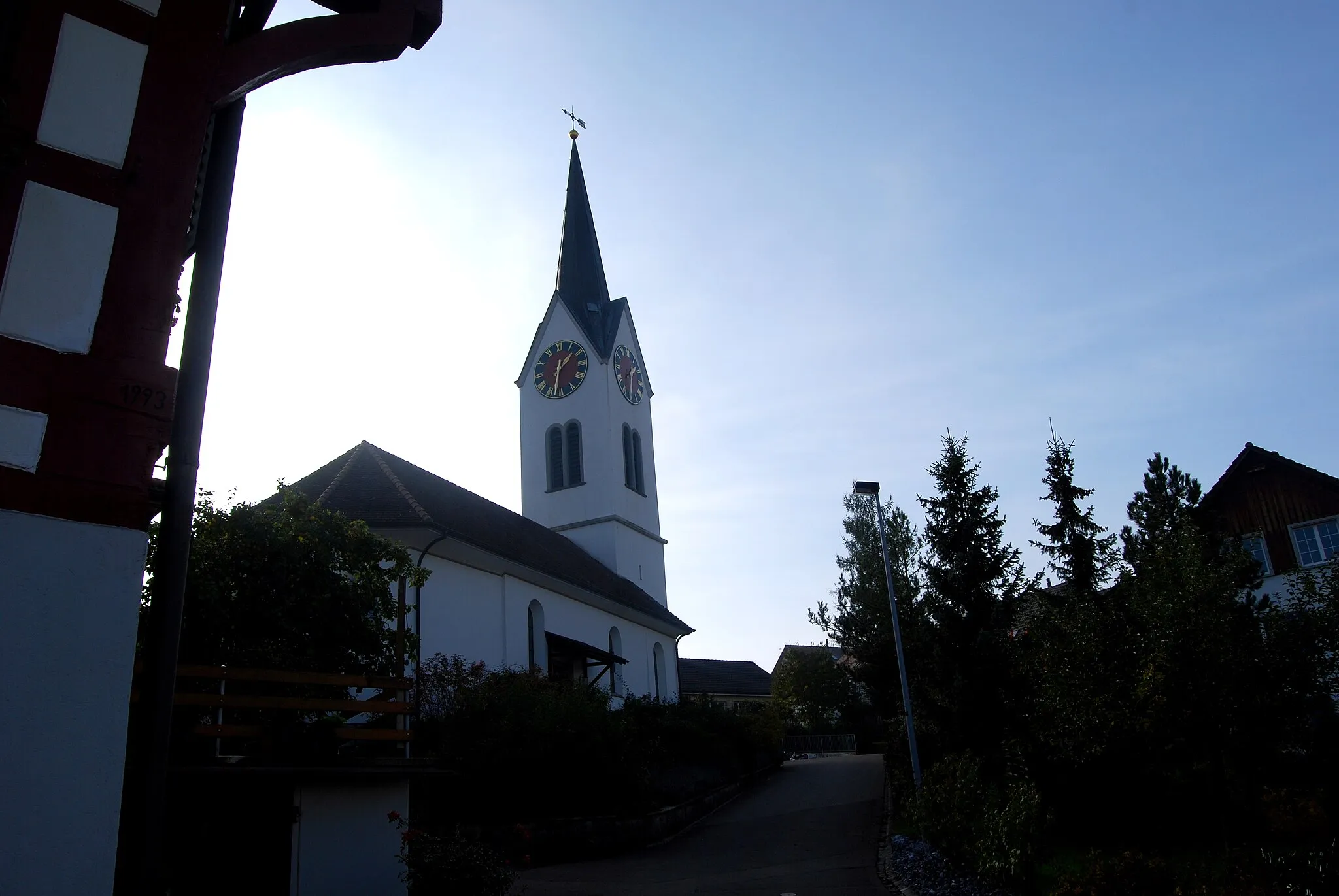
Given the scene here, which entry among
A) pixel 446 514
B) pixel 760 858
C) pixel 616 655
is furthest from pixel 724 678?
pixel 760 858

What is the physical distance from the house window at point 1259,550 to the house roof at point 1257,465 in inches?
53.9

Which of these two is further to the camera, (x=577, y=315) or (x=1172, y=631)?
(x=577, y=315)

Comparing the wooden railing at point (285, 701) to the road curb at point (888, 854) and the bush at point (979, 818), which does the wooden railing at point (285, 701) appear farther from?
the bush at point (979, 818)

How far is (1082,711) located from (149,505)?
12690 mm

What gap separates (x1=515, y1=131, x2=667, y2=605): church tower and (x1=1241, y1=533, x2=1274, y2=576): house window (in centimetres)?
2067

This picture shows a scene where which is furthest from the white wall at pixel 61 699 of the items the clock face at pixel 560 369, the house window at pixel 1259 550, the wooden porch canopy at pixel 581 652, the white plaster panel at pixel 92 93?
the clock face at pixel 560 369

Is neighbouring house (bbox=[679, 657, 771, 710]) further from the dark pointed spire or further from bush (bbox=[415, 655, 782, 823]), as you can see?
bush (bbox=[415, 655, 782, 823])

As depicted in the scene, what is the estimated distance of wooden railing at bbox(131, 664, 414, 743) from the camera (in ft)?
29.5

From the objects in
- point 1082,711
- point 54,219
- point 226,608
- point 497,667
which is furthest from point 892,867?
point 54,219

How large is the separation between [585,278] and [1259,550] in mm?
26975

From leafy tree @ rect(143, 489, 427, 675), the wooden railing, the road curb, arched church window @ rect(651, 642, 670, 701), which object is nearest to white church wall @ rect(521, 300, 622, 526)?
arched church window @ rect(651, 642, 670, 701)

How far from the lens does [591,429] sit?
39.0m

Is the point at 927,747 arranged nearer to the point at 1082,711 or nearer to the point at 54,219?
the point at 1082,711

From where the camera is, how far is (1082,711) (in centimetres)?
1430
